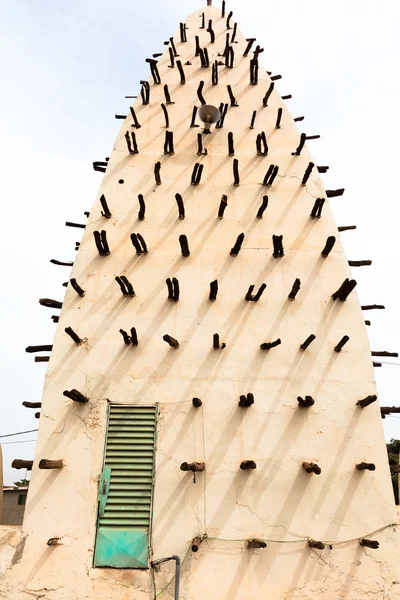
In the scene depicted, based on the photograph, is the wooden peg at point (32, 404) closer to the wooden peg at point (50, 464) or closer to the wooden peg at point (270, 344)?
the wooden peg at point (50, 464)

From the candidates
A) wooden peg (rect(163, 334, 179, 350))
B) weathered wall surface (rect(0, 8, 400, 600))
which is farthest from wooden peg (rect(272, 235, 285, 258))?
wooden peg (rect(163, 334, 179, 350))

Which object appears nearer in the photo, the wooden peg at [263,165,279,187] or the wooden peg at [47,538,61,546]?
the wooden peg at [47,538,61,546]

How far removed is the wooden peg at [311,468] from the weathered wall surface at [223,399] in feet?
0.60

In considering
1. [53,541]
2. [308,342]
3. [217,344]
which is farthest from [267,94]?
[53,541]

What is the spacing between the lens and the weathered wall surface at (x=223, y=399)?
20.6 feet

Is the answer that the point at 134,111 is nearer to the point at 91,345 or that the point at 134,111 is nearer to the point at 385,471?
the point at 91,345

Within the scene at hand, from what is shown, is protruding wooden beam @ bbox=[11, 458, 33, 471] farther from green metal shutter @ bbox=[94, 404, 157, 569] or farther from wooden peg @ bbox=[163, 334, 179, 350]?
wooden peg @ bbox=[163, 334, 179, 350]

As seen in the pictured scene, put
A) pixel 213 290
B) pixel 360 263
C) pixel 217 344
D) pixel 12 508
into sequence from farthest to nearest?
pixel 12 508
pixel 360 263
pixel 213 290
pixel 217 344

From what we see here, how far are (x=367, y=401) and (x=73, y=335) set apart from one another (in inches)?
204

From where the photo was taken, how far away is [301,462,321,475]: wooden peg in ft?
21.3

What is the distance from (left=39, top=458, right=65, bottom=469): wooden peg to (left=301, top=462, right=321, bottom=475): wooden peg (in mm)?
3864

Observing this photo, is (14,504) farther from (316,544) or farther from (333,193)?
(333,193)

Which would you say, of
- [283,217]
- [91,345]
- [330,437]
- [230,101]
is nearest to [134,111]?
[230,101]

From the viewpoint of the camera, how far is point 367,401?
711cm
